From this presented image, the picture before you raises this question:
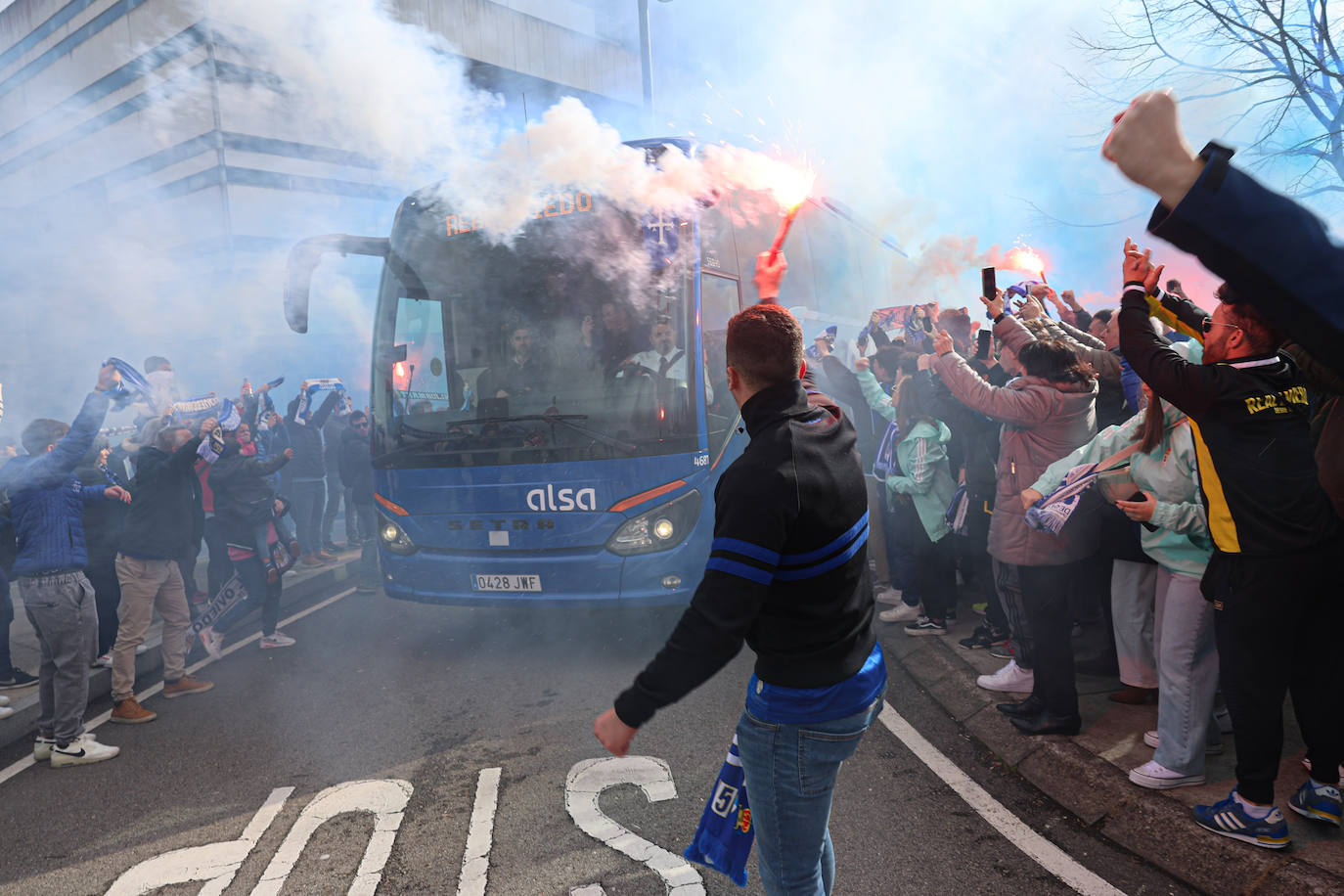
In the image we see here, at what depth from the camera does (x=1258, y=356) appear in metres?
2.71

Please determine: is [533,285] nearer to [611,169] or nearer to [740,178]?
[611,169]

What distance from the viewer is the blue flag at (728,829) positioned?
2135mm

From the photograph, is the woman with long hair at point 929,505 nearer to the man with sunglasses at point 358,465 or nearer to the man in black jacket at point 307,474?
the man with sunglasses at point 358,465

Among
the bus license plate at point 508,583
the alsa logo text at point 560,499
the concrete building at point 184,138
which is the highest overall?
the concrete building at point 184,138

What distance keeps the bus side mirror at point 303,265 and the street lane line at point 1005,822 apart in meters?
4.72

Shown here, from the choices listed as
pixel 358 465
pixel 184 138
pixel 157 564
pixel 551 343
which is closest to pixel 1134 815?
pixel 551 343

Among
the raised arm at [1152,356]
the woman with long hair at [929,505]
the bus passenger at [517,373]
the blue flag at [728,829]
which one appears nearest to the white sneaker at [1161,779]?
the raised arm at [1152,356]

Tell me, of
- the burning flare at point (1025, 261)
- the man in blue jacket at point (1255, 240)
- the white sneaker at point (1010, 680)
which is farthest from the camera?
the burning flare at point (1025, 261)

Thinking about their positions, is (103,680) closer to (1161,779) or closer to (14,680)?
(14,680)

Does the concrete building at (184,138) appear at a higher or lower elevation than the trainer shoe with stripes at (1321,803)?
higher

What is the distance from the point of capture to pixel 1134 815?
10.3 feet

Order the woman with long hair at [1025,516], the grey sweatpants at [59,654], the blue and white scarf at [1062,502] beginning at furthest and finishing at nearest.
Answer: the grey sweatpants at [59,654] → the woman with long hair at [1025,516] → the blue and white scarf at [1062,502]

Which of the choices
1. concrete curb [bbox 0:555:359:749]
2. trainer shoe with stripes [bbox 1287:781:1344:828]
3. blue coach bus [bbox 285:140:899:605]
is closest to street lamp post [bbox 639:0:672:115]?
blue coach bus [bbox 285:140:899:605]

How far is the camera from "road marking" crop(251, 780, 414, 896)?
9.94 feet
